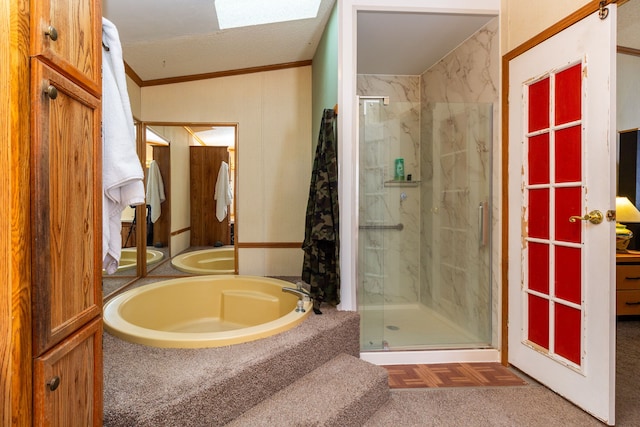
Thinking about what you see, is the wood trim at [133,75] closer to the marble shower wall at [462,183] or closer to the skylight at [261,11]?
the skylight at [261,11]

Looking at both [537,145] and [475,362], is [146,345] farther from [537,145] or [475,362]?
[537,145]

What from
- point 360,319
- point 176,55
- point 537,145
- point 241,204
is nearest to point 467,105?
point 537,145

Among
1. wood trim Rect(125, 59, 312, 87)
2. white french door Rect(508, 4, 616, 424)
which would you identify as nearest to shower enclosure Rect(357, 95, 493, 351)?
white french door Rect(508, 4, 616, 424)

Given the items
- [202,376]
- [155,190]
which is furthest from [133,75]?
[202,376]

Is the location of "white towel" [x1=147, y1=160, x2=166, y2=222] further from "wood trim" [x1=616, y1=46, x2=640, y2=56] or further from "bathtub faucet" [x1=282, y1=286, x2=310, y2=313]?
"wood trim" [x1=616, y1=46, x2=640, y2=56]

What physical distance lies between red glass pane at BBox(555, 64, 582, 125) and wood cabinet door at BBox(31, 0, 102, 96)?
2006 millimetres

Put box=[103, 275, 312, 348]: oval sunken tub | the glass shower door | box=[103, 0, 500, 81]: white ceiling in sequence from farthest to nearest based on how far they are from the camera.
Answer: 1. box=[103, 275, 312, 348]: oval sunken tub
2. the glass shower door
3. box=[103, 0, 500, 81]: white ceiling

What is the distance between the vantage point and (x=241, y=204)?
9.82 ft

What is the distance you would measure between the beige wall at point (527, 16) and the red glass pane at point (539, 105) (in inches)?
11.9

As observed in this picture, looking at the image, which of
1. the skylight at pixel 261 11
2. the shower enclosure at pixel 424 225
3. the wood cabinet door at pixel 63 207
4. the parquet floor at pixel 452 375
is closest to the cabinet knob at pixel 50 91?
the wood cabinet door at pixel 63 207

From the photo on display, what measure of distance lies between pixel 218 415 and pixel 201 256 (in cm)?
179

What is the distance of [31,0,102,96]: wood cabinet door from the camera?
728 mm

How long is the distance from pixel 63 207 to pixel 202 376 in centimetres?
85

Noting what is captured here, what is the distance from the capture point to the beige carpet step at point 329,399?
4.44ft
